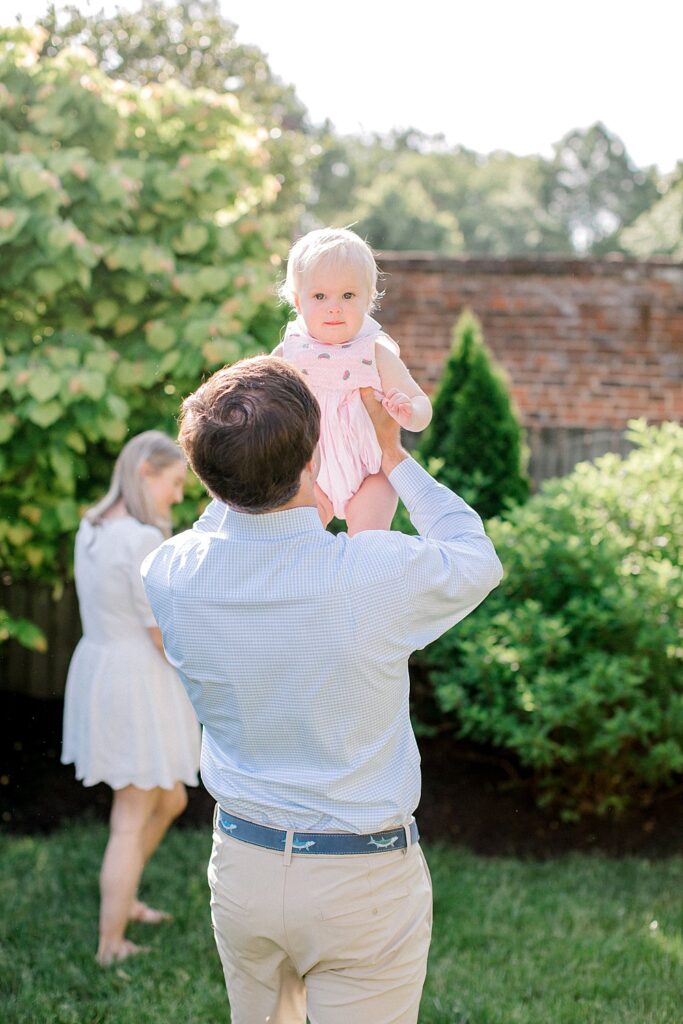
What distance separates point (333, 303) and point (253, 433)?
50 centimetres

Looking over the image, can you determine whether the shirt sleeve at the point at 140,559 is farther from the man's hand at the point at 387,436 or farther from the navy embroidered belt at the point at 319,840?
the navy embroidered belt at the point at 319,840

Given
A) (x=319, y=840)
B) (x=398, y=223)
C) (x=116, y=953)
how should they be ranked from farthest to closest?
1. (x=398, y=223)
2. (x=116, y=953)
3. (x=319, y=840)

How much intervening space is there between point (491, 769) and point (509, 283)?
17.0ft

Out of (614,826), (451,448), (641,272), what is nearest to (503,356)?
(641,272)

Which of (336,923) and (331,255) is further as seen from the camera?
(331,255)

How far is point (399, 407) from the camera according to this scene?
1.99 metres

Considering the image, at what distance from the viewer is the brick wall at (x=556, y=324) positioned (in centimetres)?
952

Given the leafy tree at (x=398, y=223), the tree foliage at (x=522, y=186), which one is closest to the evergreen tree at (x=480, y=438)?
the leafy tree at (x=398, y=223)

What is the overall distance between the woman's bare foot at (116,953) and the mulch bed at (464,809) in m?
1.43

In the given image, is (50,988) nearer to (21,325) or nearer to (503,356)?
(21,325)

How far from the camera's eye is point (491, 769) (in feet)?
18.7

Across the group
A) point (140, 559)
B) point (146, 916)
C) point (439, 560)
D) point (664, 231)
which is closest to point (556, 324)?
point (140, 559)

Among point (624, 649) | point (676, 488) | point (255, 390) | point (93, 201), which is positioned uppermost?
point (93, 201)

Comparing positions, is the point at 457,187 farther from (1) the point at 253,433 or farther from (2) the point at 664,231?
(1) the point at 253,433
